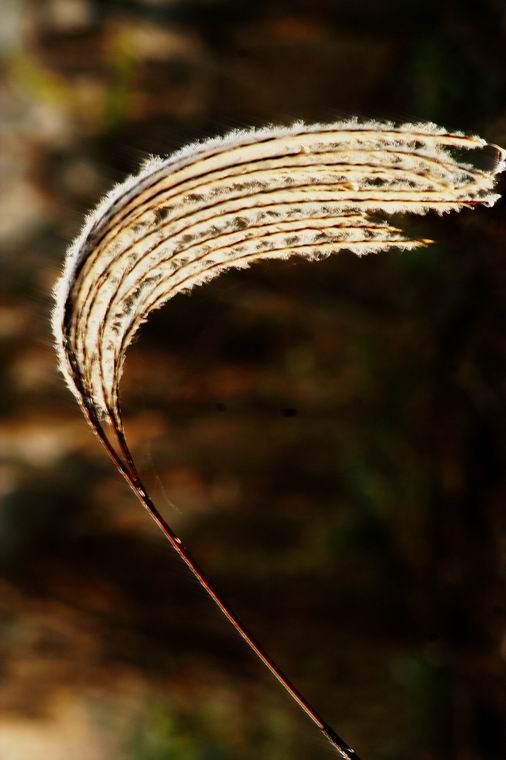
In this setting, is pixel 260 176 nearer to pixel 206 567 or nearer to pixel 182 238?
pixel 182 238

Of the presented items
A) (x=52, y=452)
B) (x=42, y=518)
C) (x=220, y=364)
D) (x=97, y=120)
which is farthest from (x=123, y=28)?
(x=42, y=518)

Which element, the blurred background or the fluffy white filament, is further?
the blurred background

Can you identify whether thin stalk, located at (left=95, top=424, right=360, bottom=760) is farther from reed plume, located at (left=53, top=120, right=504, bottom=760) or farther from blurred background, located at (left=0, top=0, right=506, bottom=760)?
blurred background, located at (left=0, top=0, right=506, bottom=760)

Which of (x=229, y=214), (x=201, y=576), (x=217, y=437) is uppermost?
(x=217, y=437)

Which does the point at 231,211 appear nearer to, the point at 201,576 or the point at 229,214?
the point at 229,214

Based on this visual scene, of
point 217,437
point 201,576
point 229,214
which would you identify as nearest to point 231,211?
point 229,214

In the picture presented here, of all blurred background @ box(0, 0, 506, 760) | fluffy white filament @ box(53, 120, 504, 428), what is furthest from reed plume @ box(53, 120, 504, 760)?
blurred background @ box(0, 0, 506, 760)
